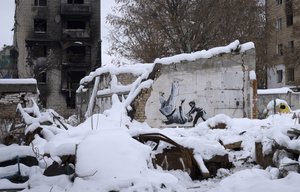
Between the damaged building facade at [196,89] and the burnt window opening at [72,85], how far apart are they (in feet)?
108

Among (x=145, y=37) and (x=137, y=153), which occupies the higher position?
(x=145, y=37)

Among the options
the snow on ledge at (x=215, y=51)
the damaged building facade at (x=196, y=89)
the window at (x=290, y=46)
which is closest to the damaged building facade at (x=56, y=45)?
the window at (x=290, y=46)

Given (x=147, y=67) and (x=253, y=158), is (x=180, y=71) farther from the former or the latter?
(x=253, y=158)

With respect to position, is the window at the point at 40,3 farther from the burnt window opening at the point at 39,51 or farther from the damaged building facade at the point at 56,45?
the burnt window opening at the point at 39,51

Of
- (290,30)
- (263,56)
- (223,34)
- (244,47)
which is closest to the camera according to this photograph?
(244,47)

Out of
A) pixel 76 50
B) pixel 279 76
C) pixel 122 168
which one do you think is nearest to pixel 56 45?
pixel 76 50

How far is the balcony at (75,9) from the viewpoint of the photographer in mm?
49406

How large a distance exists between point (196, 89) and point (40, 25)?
37.0 m

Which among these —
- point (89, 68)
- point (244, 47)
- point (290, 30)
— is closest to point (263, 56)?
point (290, 30)

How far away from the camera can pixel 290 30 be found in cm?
4653

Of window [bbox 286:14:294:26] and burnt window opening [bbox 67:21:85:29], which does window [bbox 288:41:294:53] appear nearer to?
window [bbox 286:14:294:26]

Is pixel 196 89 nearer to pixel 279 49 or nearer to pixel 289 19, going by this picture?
pixel 289 19

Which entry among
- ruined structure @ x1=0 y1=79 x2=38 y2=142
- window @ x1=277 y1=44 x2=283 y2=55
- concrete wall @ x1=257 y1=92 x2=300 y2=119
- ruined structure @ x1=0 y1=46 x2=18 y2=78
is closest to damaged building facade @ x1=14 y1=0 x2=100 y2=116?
ruined structure @ x1=0 y1=46 x2=18 y2=78

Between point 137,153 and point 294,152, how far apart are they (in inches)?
127
